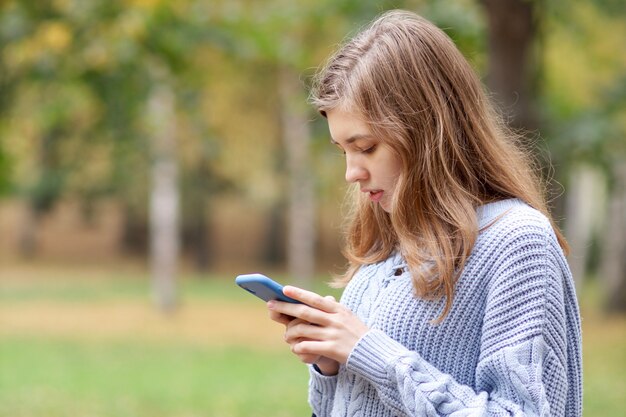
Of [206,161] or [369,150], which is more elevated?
[206,161]

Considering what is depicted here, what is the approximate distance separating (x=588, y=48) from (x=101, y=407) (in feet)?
28.0

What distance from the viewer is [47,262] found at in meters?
28.0

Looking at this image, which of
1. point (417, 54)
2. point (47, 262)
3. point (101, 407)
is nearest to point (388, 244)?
point (417, 54)

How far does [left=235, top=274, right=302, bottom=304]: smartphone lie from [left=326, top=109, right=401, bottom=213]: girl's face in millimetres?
273

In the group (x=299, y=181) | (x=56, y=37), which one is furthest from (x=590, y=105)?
(x=299, y=181)

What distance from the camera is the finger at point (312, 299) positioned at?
75.1 inches

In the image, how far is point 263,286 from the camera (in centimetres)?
194

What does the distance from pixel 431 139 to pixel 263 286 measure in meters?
0.44

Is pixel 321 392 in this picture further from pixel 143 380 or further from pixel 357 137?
pixel 143 380

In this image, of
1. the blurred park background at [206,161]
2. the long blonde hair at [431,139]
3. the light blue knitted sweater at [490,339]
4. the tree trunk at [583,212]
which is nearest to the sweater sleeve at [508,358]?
the light blue knitted sweater at [490,339]

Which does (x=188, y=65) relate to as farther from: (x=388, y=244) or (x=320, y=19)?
(x=388, y=244)

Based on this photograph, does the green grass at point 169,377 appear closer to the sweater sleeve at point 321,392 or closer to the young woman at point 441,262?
the sweater sleeve at point 321,392

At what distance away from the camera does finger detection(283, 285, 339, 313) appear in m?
1.91

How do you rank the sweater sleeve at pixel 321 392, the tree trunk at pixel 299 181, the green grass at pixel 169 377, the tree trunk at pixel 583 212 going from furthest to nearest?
the tree trunk at pixel 583 212, the tree trunk at pixel 299 181, the green grass at pixel 169 377, the sweater sleeve at pixel 321 392
